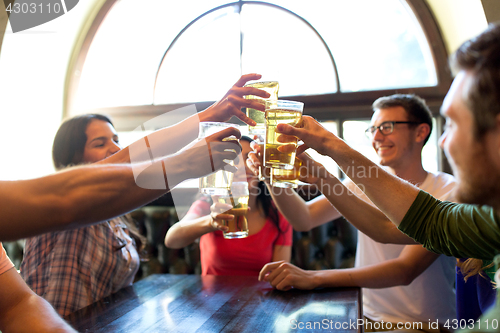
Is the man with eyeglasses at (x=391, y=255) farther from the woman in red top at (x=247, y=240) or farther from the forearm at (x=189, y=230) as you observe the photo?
the forearm at (x=189, y=230)

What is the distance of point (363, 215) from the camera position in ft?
4.92

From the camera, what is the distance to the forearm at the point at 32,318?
1.01m

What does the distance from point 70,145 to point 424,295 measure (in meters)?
2.03

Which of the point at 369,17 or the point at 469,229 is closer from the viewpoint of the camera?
the point at 469,229

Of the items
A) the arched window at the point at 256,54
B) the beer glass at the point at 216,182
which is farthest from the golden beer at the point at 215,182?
the arched window at the point at 256,54

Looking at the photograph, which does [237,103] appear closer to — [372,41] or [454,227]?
[454,227]

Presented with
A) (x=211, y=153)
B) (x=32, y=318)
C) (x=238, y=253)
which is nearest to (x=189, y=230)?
(x=238, y=253)

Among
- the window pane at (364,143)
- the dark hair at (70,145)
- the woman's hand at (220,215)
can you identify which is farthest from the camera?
the window pane at (364,143)

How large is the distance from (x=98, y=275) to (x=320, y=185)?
3.63 ft

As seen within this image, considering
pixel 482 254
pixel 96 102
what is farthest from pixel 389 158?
pixel 96 102

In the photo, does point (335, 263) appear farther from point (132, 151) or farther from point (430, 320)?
point (132, 151)

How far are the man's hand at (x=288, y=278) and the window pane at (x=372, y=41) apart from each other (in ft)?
6.62

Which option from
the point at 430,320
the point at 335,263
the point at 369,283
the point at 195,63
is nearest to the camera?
the point at 369,283

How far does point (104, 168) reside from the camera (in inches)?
32.0
